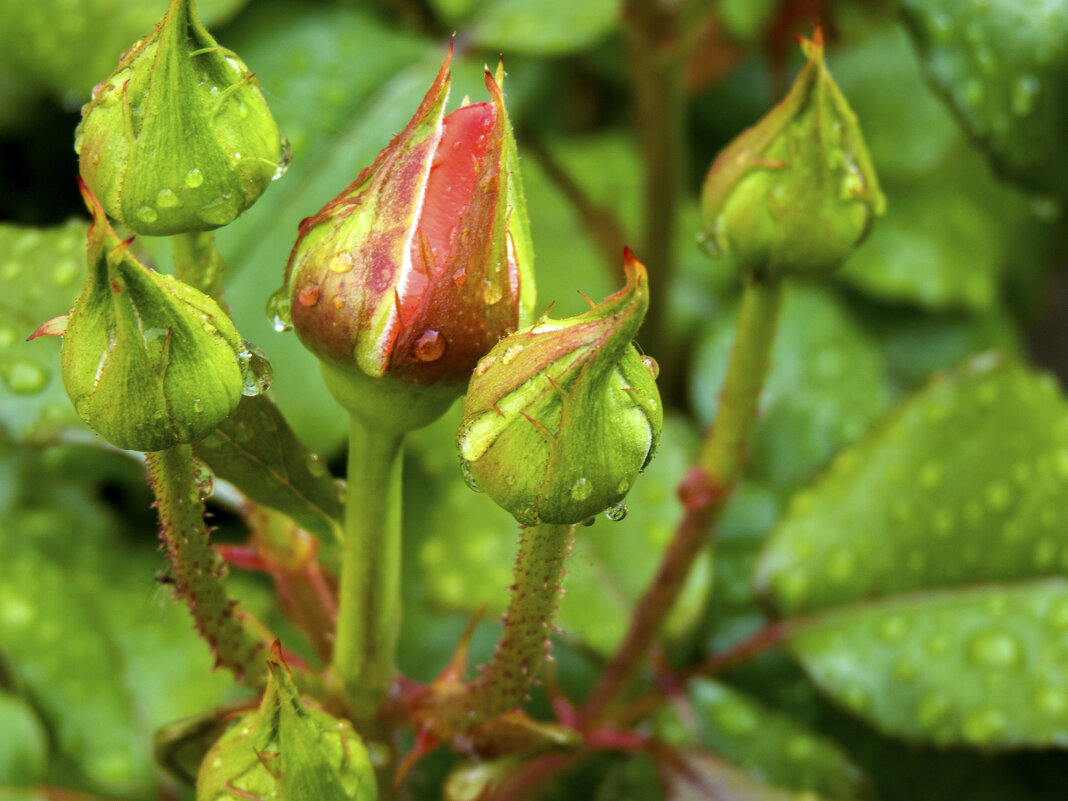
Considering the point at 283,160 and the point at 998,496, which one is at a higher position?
the point at 283,160

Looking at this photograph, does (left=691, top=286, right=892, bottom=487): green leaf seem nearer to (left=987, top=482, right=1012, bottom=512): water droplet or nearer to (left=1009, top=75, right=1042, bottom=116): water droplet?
(left=987, top=482, right=1012, bottom=512): water droplet

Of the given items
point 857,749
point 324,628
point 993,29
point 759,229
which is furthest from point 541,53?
point 857,749

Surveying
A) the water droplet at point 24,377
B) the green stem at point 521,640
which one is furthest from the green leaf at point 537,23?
the green stem at point 521,640

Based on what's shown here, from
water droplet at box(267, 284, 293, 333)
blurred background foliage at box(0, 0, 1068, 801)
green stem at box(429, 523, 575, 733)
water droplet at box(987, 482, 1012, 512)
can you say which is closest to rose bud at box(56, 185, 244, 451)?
water droplet at box(267, 284, 293, 333)

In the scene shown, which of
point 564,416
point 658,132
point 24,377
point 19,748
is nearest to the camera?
point 564,416

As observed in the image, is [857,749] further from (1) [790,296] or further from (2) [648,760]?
(1) [790,296]

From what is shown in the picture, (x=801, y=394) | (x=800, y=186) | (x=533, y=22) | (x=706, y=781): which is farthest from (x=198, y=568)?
(x=801, y=394)

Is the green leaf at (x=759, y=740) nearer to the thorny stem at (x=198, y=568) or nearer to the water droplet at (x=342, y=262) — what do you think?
the thorny stem at (x=198, y=568)

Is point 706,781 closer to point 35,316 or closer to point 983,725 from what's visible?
point 983,725
